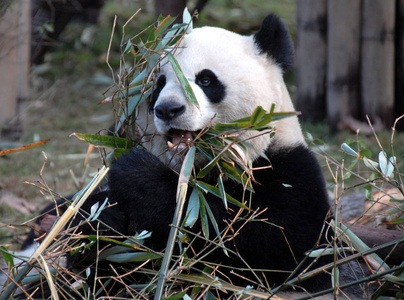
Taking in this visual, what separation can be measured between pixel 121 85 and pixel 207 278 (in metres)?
0.91

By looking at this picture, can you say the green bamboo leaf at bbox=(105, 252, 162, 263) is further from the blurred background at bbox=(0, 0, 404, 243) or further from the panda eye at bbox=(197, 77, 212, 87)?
the blurred background at bbox=(0, 0, 404, 243)

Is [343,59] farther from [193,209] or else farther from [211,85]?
[193,209]

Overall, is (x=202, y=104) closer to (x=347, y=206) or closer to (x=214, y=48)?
(x=214, y=48)

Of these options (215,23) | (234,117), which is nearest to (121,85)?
(234,117)

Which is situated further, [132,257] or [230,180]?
[230,180]

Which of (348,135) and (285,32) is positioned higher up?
(285,32)

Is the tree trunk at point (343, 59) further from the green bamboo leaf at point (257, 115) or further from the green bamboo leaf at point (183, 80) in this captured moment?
the green bamboo leaf at point (257, 115)

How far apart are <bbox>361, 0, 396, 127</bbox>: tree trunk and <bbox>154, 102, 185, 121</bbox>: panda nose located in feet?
11.4

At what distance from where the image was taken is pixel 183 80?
229 centimetres

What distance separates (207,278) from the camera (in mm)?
2088

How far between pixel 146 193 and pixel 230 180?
386 millimetres

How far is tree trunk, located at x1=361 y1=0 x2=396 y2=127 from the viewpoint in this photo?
5.18m

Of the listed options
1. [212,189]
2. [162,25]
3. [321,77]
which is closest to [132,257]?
[212,189]

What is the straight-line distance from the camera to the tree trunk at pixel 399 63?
520 centimetres
